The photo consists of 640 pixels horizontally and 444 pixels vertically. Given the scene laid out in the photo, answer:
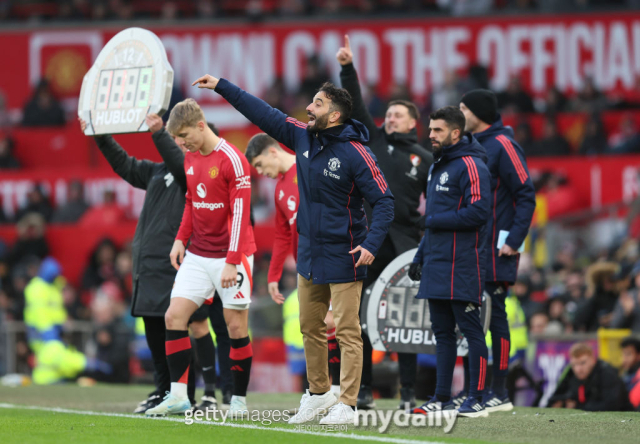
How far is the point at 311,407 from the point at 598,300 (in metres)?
5.80

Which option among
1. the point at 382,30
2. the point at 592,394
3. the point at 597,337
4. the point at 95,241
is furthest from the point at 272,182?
the point at 592,394

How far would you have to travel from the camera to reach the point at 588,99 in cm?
1867

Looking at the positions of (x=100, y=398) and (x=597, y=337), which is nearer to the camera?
(x=100, y=398)

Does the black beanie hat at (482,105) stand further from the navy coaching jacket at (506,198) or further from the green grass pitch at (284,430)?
the green grass pitch at (284,430)

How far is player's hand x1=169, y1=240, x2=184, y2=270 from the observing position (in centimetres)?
759

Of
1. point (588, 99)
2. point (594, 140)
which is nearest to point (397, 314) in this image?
point (594, 140)

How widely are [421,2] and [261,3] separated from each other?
3.48 m

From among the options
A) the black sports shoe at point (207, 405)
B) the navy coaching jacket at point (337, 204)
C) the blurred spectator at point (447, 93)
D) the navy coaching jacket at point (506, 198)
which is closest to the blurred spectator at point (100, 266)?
the blurred spectator at point (447, 93)

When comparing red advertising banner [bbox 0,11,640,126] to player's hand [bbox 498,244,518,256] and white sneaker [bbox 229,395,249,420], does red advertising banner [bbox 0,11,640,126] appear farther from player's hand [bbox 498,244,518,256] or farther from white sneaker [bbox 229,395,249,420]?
white sneaker [bbox 229,395,249,420]

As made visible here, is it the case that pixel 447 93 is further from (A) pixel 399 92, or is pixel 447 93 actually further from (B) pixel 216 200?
(B) pixel 216 200

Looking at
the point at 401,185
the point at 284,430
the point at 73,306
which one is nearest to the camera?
the point at 284,430

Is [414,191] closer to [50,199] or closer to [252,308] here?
[252,308]

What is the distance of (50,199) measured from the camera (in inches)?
720

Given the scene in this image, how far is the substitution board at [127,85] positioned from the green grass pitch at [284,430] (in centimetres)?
217
